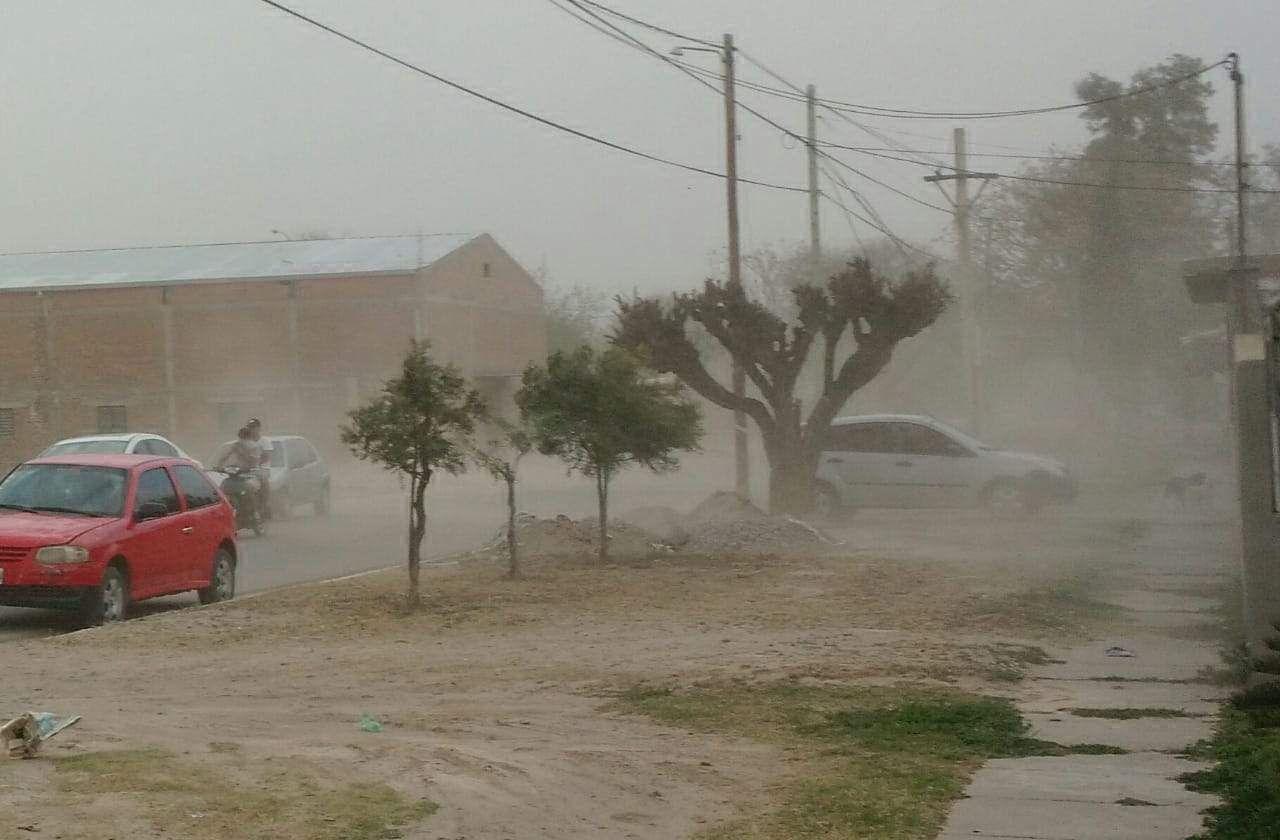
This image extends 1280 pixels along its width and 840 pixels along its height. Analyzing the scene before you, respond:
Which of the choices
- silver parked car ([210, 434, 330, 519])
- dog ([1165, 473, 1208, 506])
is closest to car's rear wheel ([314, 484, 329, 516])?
silver parked car ([210, 434, 330, 519])

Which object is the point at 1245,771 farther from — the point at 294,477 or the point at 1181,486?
the point at 294,477

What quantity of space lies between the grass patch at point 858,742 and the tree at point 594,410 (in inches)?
322

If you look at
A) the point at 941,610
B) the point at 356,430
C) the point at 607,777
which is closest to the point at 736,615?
the point at 941,610

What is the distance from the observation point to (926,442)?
26.2 meters

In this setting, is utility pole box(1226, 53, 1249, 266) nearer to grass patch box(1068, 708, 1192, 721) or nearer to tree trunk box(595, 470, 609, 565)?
tree trunk box(595, 470, 609, 565)

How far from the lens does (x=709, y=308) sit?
82.5 feet

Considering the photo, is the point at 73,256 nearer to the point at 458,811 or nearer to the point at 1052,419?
the point at 1052,419

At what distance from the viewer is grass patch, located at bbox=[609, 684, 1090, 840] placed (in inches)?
271

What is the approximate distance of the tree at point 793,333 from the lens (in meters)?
24.7

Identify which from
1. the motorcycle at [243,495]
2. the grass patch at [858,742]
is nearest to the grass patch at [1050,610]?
the grass patch at [858,742]

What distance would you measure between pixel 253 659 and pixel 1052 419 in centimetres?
4956

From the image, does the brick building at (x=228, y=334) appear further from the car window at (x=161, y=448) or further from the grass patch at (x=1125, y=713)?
the grass patch at (x=1125, y=713)

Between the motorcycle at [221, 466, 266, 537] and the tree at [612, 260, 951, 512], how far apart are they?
20.2 ft

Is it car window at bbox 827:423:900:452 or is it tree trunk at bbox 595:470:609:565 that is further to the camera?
car window at bbox 827:423:900:452
